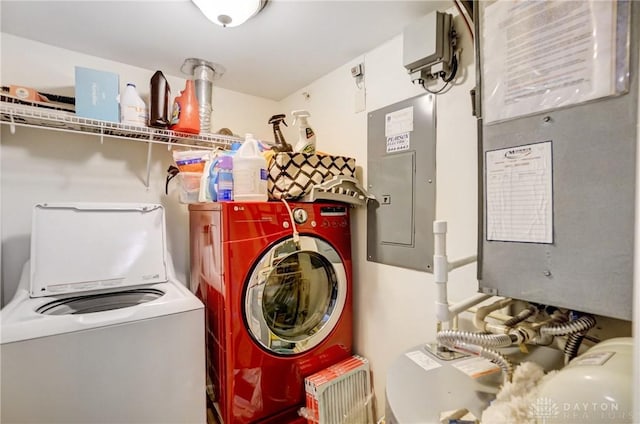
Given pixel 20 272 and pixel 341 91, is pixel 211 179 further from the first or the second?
pixel 20 272

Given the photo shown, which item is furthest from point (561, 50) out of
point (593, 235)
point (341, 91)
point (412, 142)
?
point (341, 91)

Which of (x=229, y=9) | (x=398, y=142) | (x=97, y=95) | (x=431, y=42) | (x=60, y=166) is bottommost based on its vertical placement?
(x=60, y=166)

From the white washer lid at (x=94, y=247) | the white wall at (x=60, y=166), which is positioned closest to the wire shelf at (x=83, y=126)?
the white wall at (x=60, y=166)

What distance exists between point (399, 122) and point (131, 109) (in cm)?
155

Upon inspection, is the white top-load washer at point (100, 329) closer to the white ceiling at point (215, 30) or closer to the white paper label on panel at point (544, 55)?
the white ceiling at point (215, 30)

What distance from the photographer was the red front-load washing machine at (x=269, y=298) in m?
1.42

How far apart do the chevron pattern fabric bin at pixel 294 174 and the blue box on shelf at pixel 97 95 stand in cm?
90

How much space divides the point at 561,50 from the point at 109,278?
212cm

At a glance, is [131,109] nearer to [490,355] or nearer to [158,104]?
[158,104]

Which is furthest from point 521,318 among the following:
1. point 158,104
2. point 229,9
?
point 158,104

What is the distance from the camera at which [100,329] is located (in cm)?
110

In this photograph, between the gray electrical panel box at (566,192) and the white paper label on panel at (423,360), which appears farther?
the white paper label on panel at (423,360)

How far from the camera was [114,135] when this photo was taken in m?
1.81

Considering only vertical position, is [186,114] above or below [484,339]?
above
